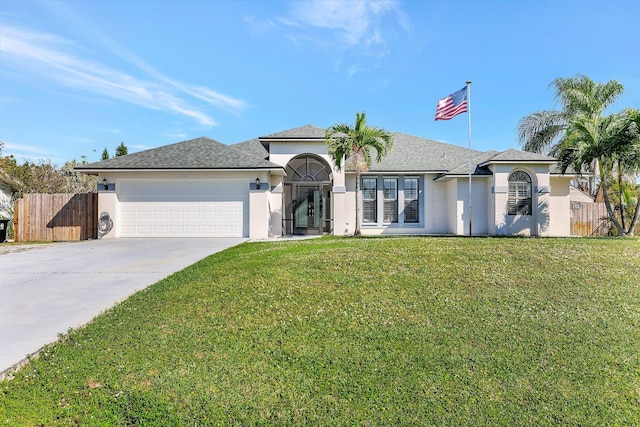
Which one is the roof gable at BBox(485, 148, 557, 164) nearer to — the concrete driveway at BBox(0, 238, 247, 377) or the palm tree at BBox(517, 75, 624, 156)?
the palm tree at BBox(517, 75, 624, 156)

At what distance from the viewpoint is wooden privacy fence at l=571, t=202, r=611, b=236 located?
59.6 feet

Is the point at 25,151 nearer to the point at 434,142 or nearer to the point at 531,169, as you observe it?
the point at 434,142

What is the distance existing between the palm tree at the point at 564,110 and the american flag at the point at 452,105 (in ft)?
26.4

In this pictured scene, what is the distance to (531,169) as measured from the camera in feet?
55.2

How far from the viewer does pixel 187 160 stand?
15.5 meters

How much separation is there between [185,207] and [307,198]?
5.99 metres

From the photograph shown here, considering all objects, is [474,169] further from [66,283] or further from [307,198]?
[66,283]

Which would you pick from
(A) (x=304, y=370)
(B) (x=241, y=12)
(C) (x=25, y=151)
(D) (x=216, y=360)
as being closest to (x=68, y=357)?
(D) (x=216, y=360)

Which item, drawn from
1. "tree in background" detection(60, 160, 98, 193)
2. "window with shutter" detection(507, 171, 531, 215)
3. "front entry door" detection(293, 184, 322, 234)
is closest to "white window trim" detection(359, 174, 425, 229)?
"front entry door" detection(293, 184, 322, 234)

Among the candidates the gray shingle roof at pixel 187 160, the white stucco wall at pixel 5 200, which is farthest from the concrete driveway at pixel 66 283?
the white stucco wall at pixel 5 200

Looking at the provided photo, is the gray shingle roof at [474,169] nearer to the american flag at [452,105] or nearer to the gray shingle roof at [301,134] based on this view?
the american flag at [452,105]

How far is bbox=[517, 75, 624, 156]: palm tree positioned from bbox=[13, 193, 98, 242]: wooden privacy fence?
2543 cm

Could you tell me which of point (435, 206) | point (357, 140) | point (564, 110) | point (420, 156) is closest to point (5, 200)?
point (357, 140)

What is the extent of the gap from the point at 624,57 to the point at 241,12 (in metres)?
18.6
